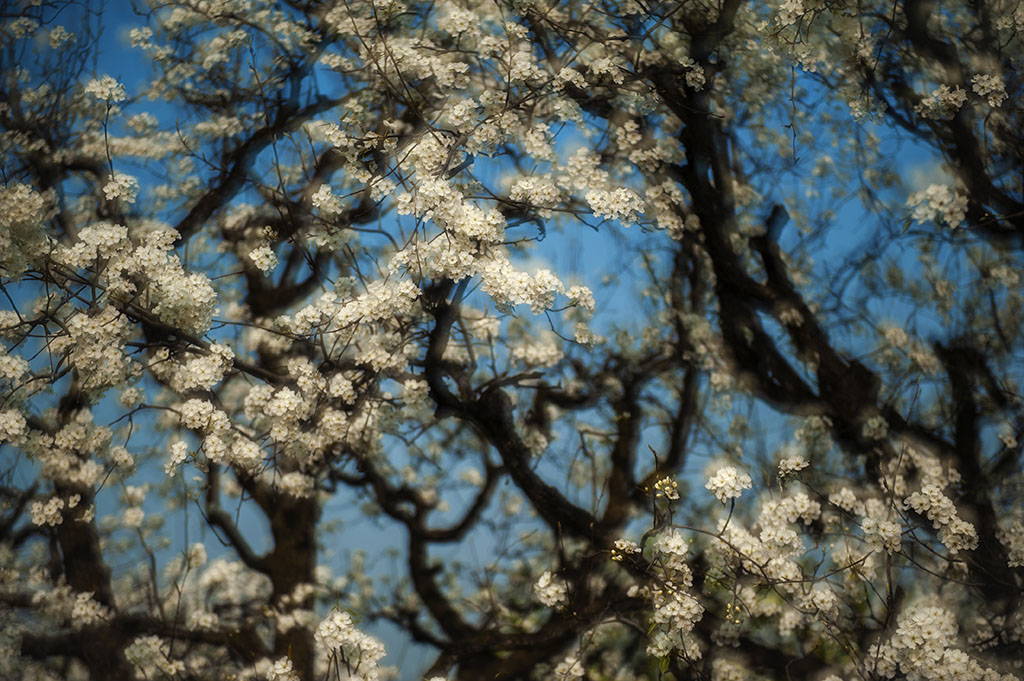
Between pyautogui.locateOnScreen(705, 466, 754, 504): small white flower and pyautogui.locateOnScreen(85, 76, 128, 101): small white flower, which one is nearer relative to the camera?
pyautogui.locateOnScreen(705, 466, 754, 504): small white flower

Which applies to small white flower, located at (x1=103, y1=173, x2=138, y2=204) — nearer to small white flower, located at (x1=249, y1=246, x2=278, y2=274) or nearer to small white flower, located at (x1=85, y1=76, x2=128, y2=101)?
small white flower, located at (x1=85, y1=76, x2=128, y2=101)

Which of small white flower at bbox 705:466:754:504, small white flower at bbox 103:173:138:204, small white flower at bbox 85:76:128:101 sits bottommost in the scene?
small white flower at bbox 705:466:754:504

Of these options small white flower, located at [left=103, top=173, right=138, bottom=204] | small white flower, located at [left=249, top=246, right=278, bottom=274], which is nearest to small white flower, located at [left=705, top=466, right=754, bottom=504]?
small white flower, located at [left=249, top=246, right=278, bottom=274]

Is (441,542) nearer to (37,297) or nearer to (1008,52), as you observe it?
(37,297)

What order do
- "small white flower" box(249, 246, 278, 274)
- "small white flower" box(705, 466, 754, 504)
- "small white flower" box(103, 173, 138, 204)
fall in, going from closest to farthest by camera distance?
1. "small white flower" box(705, 466, 754, 504)
2. "small white flower" box(249, 246, 278, 274)
3. "small white flower" box(103, 173, 138, 204)

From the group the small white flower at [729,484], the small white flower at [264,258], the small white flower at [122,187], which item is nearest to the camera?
the small white flower at [729,484]

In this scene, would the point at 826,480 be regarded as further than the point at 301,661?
No

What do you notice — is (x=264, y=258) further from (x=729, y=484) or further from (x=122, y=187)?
(x=729, y=484)

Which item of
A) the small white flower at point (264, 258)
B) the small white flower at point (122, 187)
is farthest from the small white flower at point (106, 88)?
the small white flower at point (264, 258)

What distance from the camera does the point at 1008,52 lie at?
357 centimetres

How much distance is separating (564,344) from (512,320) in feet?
1.03

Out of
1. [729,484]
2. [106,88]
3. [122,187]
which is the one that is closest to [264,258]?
[122,187]

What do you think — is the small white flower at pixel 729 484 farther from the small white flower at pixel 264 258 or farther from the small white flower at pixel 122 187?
the small white flower at pixel 122 187

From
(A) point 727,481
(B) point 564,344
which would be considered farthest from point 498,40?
(A) point 727,481
